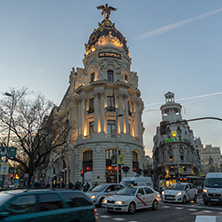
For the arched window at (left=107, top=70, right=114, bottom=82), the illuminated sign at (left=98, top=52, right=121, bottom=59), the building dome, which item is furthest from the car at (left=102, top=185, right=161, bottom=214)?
the building dome

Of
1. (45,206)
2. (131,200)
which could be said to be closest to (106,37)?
(131,200)

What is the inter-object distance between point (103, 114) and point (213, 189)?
2519cm

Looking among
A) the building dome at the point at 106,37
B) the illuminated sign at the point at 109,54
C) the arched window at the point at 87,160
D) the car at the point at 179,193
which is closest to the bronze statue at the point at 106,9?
the building dome at the point at 106,37

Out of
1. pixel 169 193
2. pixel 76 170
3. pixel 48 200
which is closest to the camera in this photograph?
pixel 48 200

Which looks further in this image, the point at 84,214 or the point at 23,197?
the point at 84,214

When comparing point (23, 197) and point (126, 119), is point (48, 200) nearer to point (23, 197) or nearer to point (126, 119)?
point (23, 197)

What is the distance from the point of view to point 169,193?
17281 mm

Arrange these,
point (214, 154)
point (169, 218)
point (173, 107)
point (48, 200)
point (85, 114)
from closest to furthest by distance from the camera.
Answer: point (48, 200) → point (169, 218) → point (85, 114) → point (173, 107) → point (214, 154)

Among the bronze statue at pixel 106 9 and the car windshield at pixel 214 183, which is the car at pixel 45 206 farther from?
the bronze statue at pixel 106 9

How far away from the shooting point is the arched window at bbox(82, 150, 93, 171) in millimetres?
37406

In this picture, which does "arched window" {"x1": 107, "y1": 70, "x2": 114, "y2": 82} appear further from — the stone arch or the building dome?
the building dome

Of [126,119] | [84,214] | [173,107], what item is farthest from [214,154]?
[84,214]

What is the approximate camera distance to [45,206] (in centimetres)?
570

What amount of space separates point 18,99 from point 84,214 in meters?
24.2
